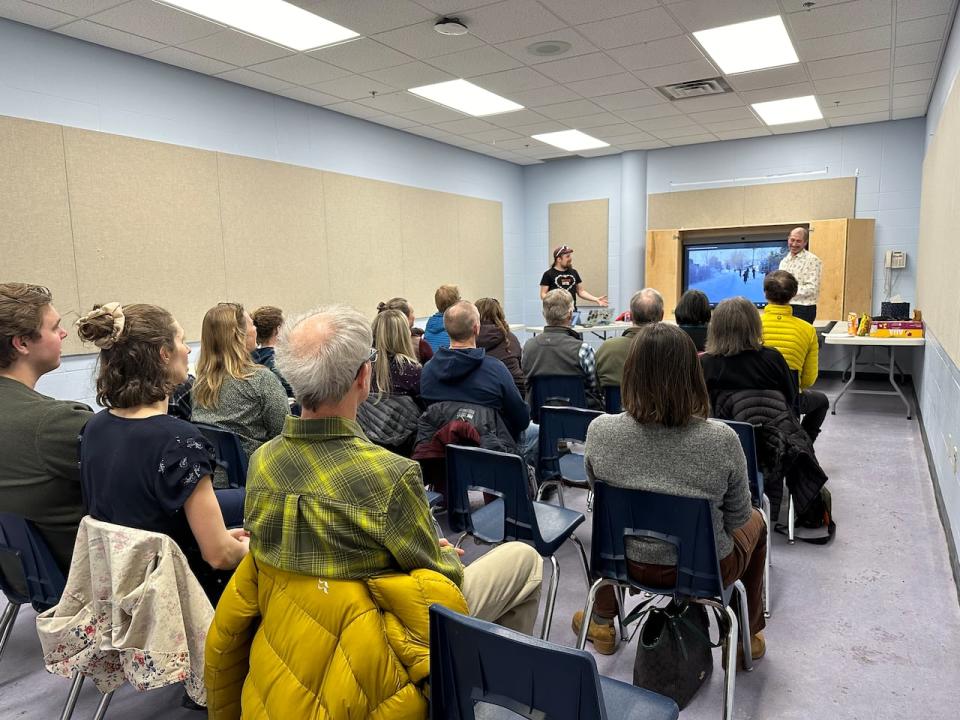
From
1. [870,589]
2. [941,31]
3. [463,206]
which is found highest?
[941,31]

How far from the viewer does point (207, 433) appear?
250 cm

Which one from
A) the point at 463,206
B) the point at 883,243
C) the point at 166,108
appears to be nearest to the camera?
the point at 166,108

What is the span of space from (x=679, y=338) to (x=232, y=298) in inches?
170

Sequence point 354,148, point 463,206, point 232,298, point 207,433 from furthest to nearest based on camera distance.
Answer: point 463,206
point 354,148
point 232,298
point 207,433

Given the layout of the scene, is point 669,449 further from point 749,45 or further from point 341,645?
point 749,45

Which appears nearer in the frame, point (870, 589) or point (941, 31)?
point (870, 589)

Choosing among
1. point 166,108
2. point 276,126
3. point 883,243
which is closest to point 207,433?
point 166,108

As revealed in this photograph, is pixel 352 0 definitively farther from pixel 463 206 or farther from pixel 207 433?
pixel 463 206

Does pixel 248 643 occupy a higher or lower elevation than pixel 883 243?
lower

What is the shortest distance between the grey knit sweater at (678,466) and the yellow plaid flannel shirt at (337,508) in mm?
710

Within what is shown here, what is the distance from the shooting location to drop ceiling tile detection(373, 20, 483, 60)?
411cm

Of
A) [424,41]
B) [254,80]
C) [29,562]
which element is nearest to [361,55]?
[424,41]

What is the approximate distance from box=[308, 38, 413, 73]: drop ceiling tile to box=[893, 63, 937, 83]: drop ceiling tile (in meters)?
3.88

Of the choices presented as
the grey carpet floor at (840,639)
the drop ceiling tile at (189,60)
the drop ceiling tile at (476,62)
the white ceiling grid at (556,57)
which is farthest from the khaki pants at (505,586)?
the drop ceiling tile at (189,60)
